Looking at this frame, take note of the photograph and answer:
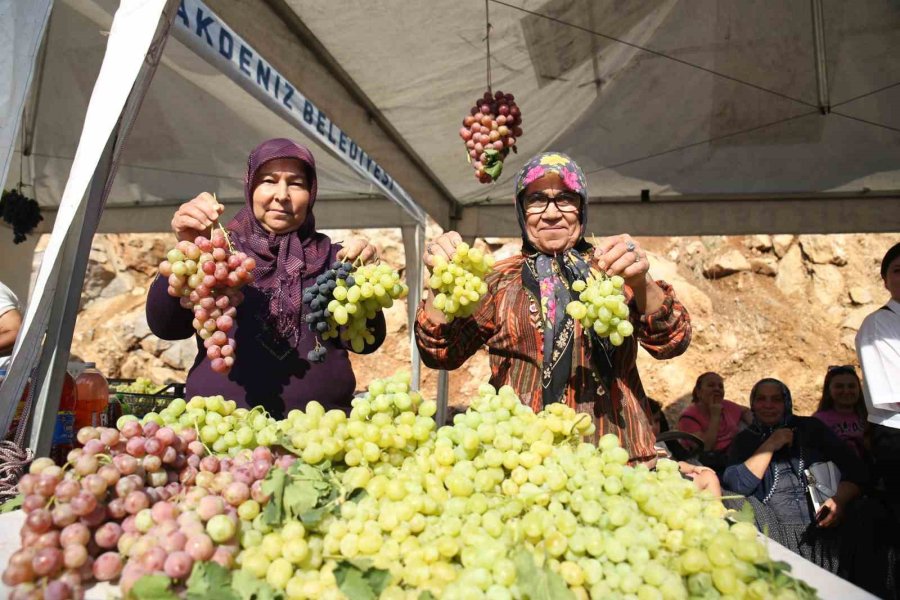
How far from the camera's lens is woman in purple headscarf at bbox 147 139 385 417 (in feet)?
5.84

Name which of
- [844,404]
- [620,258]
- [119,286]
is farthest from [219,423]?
[119,286]

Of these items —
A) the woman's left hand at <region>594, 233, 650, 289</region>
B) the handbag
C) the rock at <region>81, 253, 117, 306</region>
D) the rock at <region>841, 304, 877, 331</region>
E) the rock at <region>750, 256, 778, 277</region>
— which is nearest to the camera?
the woman's left hand at <region>594, 233, 650, 289</region>

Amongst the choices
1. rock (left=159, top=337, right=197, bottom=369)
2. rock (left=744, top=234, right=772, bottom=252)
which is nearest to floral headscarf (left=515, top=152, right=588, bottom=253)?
rock (left=159, top=337, right=197, bottom=369)

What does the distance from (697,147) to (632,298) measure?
3.93 m

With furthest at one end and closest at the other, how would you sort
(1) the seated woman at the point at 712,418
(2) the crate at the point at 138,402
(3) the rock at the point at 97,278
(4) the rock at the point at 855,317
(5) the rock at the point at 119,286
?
(5) the rock at the point at 119,286 → (3) the rock at the point at 97,278 → (4) the rock at the point at 855,317 → (1) the seated woman at the point at 712,418 → (2) the crate at the point at 138,402

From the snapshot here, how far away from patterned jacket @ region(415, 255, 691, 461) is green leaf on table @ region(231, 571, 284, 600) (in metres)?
0.98

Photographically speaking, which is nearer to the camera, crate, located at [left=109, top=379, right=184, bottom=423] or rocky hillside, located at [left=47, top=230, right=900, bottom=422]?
crate, located at [left=109, top=379, right=184, bottom=423]

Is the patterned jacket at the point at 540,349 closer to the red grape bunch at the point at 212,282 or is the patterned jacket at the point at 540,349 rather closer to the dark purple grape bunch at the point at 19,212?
the red grape bunch at the point at 212,282

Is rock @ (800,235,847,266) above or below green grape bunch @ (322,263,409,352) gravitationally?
above

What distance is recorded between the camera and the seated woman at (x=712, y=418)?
488 cm

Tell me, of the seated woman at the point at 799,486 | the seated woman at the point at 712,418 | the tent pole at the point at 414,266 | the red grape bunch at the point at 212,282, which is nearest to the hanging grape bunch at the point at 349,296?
the red grape bunch at the point at 212,282

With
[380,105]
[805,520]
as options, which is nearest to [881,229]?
[805,520]

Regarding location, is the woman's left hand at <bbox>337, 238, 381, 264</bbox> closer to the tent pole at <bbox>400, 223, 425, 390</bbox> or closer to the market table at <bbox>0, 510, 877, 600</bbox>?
the market table at <bbox>0, 510, 877, 600</bbox>

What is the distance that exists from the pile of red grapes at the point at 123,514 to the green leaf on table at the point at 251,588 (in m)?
0.04
